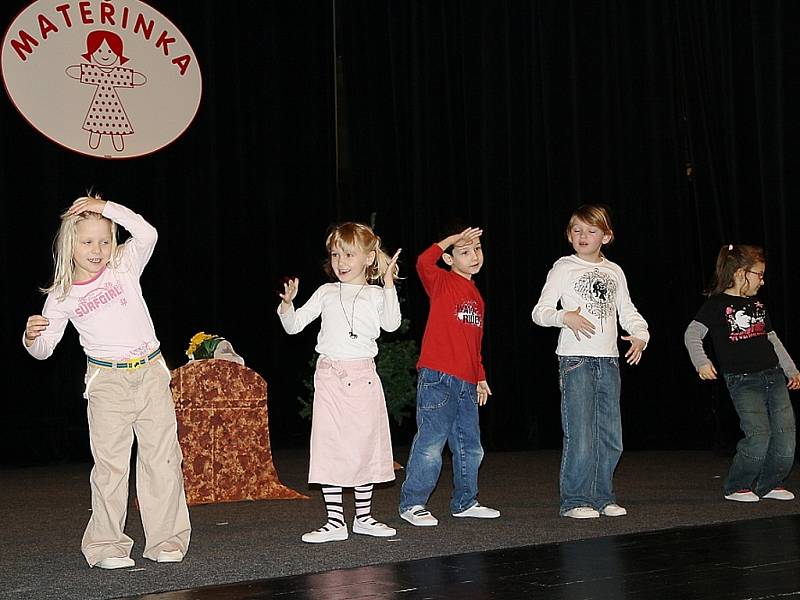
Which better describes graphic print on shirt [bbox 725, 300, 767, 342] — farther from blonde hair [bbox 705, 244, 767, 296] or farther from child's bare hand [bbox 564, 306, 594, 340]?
child's bare hand [bbox 564, 306, 594, 340]

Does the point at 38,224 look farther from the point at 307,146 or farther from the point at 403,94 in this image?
the point at 403,94

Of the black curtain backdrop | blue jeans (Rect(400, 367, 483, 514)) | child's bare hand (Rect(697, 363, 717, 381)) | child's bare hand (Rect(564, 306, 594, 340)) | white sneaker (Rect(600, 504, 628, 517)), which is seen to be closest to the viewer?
child's bare hand (Rect(564, 306, 594, 340))

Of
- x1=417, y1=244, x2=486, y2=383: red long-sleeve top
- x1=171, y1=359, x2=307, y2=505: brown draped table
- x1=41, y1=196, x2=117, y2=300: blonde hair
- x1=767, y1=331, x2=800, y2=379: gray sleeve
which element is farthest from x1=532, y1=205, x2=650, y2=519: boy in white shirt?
x1=41, y1=196, x2=117, y2=300: blonde hair

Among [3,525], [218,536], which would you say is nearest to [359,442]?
[218,536]

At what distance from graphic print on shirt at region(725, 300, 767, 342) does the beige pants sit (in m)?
2.55

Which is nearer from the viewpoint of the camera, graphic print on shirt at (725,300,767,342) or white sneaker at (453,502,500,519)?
white sneaker at (453,502,500,519)

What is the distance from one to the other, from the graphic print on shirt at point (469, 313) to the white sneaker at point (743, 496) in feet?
4.77

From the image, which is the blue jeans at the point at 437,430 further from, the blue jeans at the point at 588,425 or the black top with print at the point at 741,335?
the black top with print at the point at 741,335

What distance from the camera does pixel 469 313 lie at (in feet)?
14.0

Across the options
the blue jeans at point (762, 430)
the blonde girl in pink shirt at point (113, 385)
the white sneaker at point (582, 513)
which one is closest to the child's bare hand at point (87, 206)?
the blonde girl in pink shirt at point (113, 385)

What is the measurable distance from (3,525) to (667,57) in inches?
206

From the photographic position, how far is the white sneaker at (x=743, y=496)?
4.71 m

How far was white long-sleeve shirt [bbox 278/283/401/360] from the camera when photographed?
12.6ft

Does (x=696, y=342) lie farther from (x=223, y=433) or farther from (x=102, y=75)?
(x=102, y=75)
